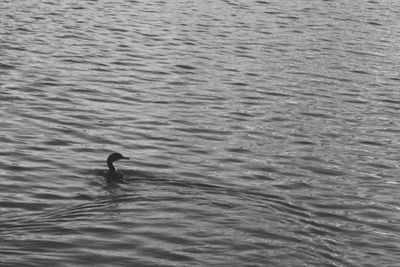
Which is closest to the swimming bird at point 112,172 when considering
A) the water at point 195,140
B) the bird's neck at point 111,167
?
the bird's neck at point 111,167

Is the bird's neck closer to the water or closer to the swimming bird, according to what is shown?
the swimming bird

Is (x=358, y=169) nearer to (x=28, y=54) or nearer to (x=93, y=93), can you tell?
(x=93, y=93)

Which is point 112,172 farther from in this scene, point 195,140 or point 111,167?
point 195,140

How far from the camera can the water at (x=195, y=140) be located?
56.9 ft

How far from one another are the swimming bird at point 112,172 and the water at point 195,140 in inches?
10.9

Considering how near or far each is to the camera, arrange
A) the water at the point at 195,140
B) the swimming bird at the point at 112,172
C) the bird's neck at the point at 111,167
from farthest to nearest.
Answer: the bird's neck at the point at 111,167 < the swimming bird at the point at 112,172 < the water at the point at 195,140

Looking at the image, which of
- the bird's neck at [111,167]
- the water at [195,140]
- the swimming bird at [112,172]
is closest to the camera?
the water at [195,140]

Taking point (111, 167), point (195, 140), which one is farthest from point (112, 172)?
point (195, 140)

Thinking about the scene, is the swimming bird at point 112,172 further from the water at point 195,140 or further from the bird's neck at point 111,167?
the water at point 195,140

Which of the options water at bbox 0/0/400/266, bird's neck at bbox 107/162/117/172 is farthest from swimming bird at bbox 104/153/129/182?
water at bbox 0/0/400/266

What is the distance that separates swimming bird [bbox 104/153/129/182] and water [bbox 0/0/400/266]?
277 mm

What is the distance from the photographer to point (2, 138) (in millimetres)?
23703

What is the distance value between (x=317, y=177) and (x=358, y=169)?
1.54 m

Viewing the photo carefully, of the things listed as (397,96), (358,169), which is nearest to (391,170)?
(358,169)
